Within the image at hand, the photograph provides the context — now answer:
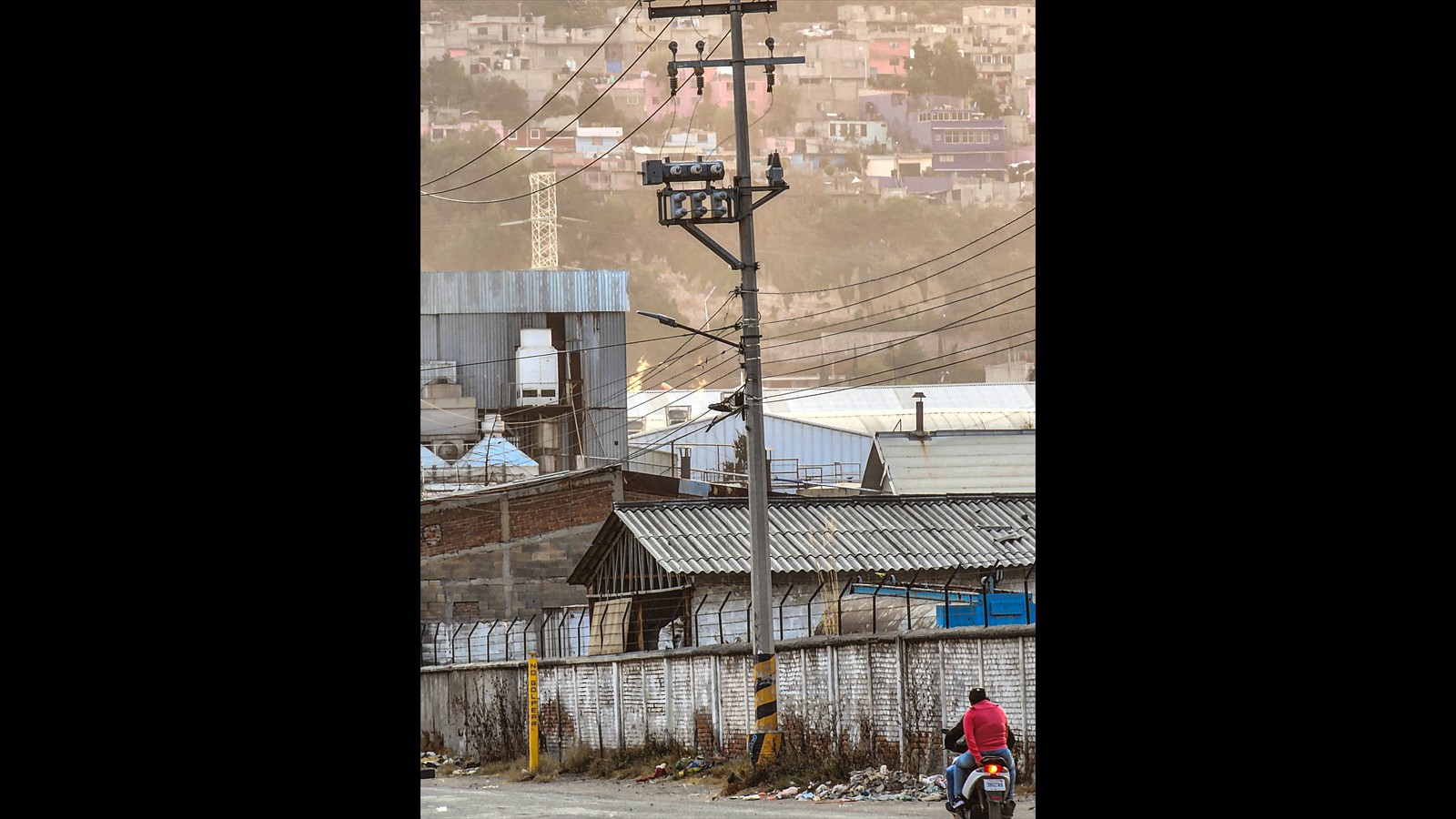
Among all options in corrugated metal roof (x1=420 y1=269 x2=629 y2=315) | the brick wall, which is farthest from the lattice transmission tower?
the brick wall

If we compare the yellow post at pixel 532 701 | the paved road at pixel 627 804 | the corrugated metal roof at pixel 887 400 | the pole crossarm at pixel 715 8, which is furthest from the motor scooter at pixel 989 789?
the corrugated metal roof at pixel 887 400

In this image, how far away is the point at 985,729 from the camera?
33.5 ft

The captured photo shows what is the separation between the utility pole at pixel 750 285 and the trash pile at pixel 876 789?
831 millimetres

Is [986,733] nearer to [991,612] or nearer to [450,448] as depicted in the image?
[991,612]

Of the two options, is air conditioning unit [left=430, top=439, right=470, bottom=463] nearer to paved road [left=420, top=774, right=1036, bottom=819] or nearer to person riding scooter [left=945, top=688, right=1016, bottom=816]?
paved road [left=420, top=774, right=1036, bottom=819]

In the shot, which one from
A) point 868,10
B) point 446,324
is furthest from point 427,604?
point 868,10

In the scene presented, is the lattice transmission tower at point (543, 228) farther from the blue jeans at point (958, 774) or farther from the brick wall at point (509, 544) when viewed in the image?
the blue jeans at point (958, 774)

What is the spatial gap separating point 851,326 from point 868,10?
5169cm

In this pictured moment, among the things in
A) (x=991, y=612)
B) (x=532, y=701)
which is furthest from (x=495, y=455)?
(x=991, y=612)

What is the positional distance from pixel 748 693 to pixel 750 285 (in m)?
4.86

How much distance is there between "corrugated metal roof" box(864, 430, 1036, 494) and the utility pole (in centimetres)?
1709

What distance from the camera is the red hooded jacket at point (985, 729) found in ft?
33.4
